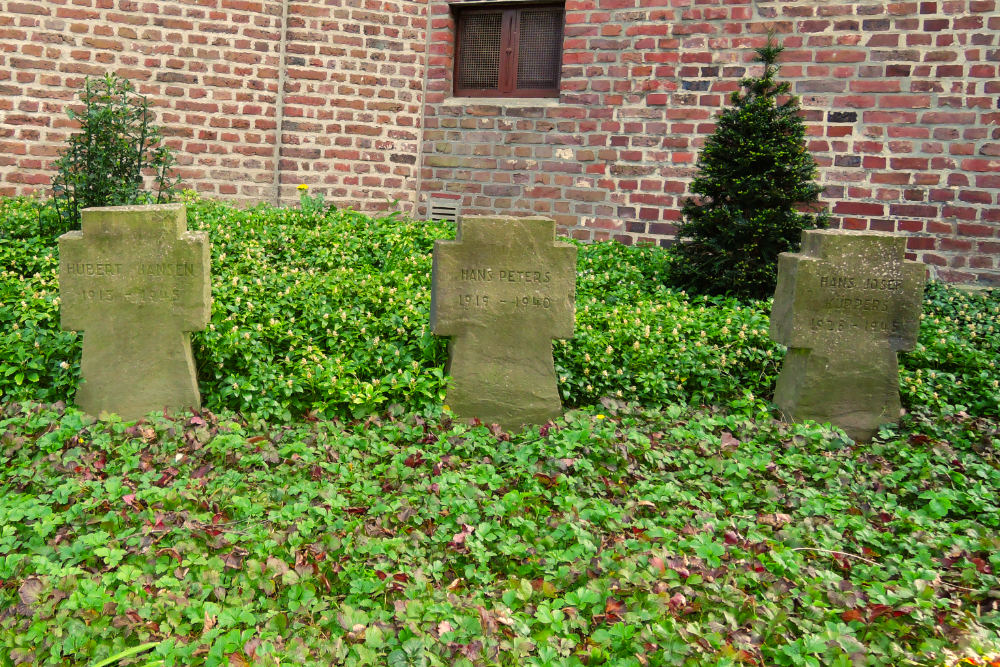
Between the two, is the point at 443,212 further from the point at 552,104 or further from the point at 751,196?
the point at 751,196

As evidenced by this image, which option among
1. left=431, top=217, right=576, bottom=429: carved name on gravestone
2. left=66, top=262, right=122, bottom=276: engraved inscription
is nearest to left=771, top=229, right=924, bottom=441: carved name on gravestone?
left=431, top=217, right=576, bottom=429: carved name on gravestone

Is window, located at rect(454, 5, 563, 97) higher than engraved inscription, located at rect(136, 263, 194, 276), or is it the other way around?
window, located at rect(454, 5, 563, 97)

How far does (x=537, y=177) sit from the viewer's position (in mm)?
8711

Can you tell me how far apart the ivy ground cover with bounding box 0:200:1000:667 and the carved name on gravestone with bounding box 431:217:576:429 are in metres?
0.21

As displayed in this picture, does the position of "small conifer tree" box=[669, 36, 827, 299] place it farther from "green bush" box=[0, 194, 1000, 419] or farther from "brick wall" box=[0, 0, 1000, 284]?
"brick wall" box=[0, 0, 1000, 284]

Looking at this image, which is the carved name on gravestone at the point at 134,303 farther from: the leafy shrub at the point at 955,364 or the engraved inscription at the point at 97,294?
the leafy shrub at the point at 955,364

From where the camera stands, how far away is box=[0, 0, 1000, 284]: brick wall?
739cm

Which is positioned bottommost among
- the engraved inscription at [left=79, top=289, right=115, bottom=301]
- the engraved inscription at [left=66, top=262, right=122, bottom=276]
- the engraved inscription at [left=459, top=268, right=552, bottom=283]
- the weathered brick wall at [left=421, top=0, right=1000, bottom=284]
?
the engraved inscription at [left=79, top=289, right=115, bottom=301]

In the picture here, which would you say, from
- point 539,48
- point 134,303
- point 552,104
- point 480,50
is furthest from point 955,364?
point 480,50

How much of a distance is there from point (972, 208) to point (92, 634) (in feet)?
25.4

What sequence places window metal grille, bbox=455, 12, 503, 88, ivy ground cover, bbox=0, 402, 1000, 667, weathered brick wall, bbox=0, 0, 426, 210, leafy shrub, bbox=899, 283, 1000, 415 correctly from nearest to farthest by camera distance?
ivy ground cover, bbox=0, 402, 1000, 667 < leafy shrub, bbox=899, 283, 1000, 415 < weathered brick wall, bbox=0, 0, 426, 210 < window metal grille, bbox=455, 12, 503, 88

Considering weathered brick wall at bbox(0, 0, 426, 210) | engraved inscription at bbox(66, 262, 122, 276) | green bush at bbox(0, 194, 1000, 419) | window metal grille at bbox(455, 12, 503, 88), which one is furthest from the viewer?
window metal grille at bbox(455, 12, 503, 88)

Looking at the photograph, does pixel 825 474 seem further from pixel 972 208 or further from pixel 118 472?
pixel 972 208

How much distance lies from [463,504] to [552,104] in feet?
20.2
